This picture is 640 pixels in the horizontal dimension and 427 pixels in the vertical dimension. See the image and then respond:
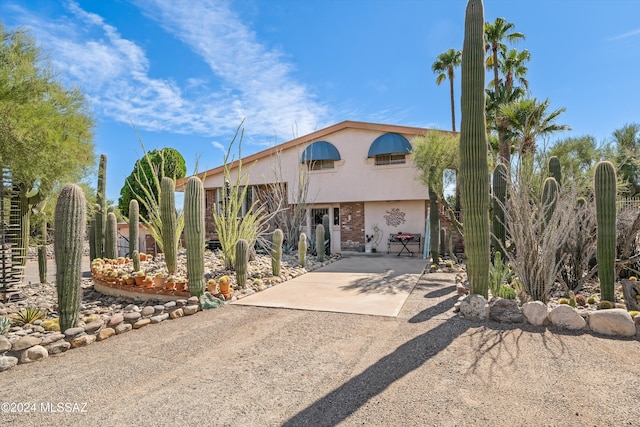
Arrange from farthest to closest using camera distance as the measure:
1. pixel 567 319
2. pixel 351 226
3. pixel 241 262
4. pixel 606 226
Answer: pixel 351 226, pixel 241 262, pixel 606 226, pixel 567 319

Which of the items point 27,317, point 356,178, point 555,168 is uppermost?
point 356,178

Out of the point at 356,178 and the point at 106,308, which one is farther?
the point at 356,178

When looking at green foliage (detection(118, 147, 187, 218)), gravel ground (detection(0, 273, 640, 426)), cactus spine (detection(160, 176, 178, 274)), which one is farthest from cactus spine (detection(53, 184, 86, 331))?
green foliage (detection(118, 147, 187, 218))

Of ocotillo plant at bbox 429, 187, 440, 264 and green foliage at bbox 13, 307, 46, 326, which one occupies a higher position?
ocotillo plant at bbox 429, 187, 440, 264

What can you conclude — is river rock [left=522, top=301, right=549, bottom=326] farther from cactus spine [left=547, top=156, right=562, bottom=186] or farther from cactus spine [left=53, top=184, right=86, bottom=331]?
cactus spine [left=53, top=184, right=86, bottom=331]

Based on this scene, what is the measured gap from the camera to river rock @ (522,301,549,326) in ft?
13.9

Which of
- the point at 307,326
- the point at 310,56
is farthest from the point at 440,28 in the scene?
the point at 307,326

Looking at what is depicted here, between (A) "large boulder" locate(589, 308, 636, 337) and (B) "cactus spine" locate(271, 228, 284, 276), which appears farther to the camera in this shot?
(B) "cactus spine" locate(271, 228, 284, 276)

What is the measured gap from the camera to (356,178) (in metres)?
14.1

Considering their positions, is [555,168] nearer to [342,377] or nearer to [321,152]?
[342,377]

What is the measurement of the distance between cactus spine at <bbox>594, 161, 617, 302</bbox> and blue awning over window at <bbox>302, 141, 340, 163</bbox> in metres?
10.0

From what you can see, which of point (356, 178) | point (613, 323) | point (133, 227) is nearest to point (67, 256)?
point (133, 227)

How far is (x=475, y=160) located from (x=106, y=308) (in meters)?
6.94

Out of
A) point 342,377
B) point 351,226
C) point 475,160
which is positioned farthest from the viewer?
point 351,226
